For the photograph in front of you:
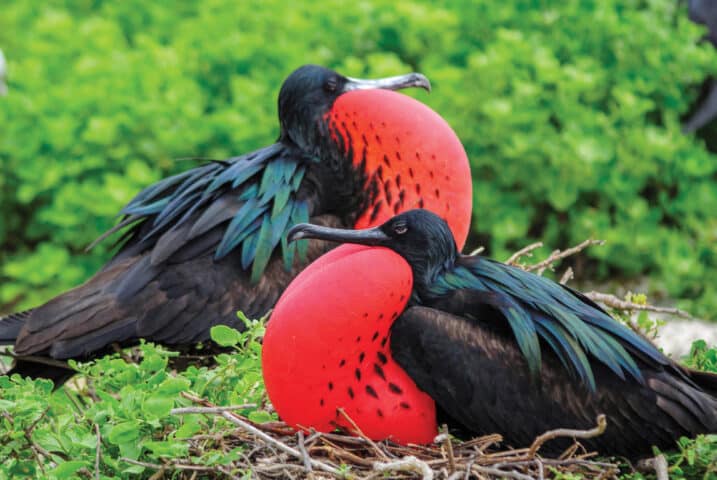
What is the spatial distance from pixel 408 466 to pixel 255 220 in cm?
130

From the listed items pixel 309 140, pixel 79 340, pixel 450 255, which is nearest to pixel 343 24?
pixel 309 140

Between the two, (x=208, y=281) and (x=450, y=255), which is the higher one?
(x=450, y=255)

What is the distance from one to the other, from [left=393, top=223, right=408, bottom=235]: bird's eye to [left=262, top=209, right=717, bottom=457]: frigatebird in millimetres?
79

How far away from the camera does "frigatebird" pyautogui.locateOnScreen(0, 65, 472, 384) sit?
3.25 metres

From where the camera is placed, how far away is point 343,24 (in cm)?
598

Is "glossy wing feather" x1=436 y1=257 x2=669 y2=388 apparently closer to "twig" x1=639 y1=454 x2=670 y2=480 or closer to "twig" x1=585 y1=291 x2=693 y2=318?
"twig" x1=639 y1=454 x2=670 y2=480

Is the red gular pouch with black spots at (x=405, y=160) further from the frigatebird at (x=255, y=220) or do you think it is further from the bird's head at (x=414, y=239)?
the bird's head at (x=414, y=239)

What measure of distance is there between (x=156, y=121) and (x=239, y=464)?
11.0 feet

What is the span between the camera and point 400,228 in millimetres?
2523

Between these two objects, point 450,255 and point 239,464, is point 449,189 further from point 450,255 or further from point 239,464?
point 239,464

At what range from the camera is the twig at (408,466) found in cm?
219

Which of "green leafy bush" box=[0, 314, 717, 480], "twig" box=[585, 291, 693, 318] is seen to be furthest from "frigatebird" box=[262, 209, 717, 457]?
"twig" box=[585, 291, 693, 318]

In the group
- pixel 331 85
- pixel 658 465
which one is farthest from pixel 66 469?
pixel 331 85

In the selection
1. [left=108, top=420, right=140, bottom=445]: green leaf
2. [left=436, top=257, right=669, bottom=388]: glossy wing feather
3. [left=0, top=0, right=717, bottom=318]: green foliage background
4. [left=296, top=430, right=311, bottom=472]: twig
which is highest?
[left=436, top=257, right=669, bottom=388]: glossy wing feather
